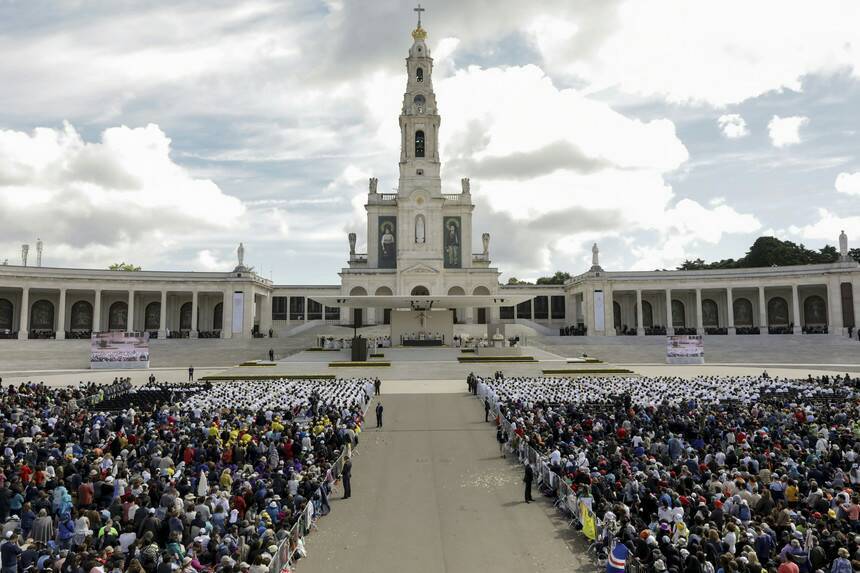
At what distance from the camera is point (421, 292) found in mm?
74875

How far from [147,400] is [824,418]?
28.2 m

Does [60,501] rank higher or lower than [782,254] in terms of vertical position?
lower

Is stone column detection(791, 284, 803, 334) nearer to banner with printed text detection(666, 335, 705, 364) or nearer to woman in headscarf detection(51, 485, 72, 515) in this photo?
banner with printed text detection(666, 335, 705, 364)

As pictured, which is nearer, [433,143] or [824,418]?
[824,418]

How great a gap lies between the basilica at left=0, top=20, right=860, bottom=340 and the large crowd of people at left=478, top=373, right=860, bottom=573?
35.2 m

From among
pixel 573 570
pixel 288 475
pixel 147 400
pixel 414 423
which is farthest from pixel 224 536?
pixel 147 400

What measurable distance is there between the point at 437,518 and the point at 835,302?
64917 mm

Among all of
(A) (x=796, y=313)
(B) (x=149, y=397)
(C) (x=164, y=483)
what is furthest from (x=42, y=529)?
(A) (x=796, y=313)

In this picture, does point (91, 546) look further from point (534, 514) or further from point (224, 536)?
point (534, 514)

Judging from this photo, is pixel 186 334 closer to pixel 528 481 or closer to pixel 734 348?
pixel 734 348

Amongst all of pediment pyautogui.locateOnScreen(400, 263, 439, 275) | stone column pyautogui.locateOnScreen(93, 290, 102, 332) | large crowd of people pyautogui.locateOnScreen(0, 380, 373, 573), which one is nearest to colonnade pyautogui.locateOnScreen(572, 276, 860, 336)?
pediment pyautogui.locateOnScreen(400, 263, 439, 275)

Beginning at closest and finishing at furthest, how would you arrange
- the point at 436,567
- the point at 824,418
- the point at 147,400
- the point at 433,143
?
the point at 436,567
the point at 824,418
the point at 147,400
the point at 433,143

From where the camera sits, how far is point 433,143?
262 ft

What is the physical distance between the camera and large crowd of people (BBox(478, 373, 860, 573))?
10.5 meters
